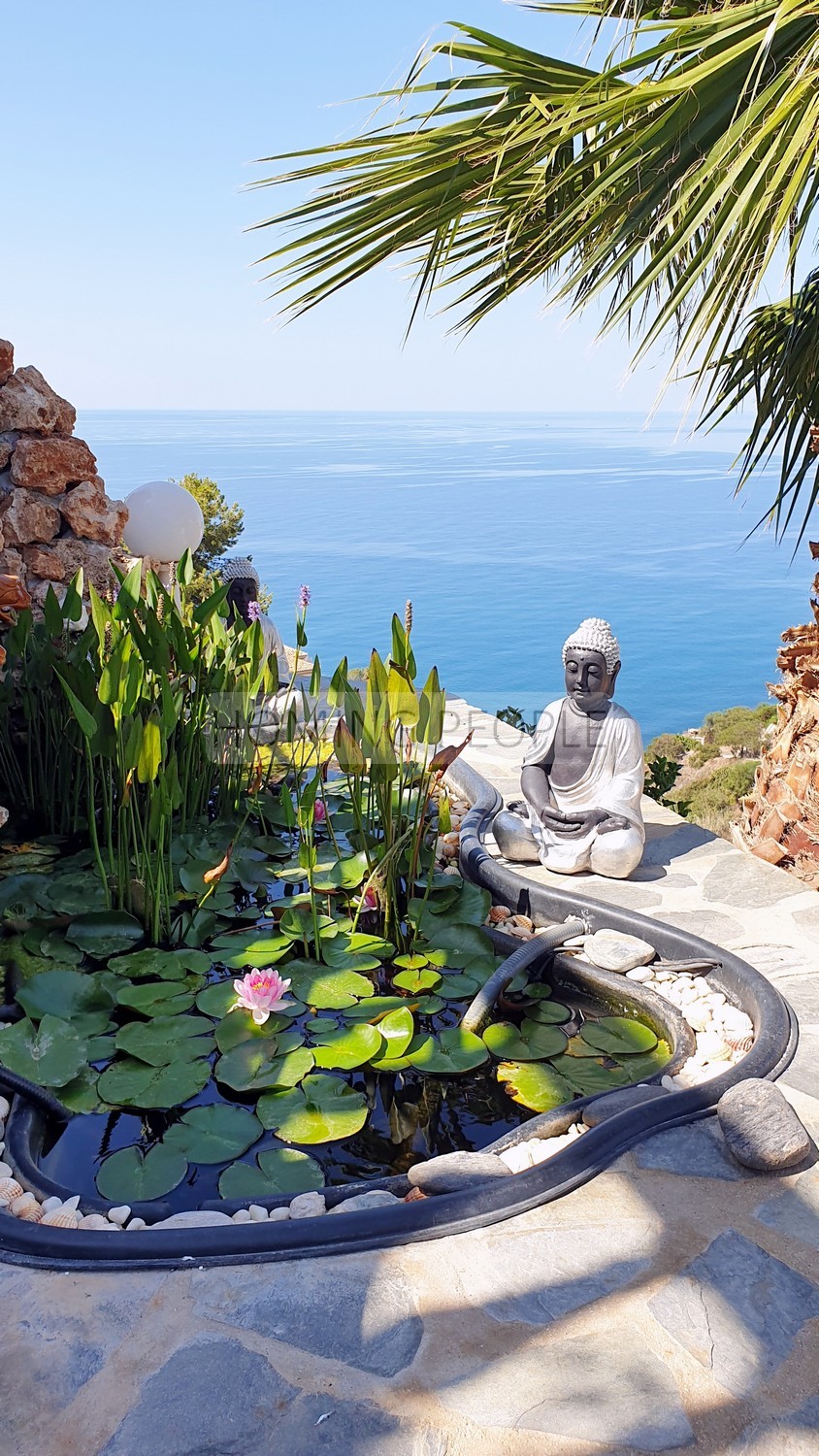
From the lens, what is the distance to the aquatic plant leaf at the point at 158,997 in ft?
8.03

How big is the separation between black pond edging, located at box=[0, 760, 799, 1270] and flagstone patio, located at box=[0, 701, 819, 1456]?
0.03m

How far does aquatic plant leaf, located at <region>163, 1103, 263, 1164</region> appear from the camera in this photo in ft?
6.51

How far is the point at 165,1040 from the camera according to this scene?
234 cm

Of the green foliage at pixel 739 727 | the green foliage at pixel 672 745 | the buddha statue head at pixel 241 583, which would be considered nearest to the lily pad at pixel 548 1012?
the buddha statue head at pixel 241 583

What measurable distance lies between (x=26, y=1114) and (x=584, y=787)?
201 cm

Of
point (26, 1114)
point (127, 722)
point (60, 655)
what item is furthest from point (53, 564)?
point (26, 1114)

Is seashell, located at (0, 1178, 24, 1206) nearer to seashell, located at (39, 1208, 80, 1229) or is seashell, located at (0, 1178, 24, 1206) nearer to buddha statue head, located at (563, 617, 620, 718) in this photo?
seashell, located at (39, 1208, 80, 1229)

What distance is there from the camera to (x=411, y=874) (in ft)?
9.45

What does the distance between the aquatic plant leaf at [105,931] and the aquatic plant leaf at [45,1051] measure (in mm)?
399

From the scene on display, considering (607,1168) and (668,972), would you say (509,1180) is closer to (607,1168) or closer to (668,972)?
(607,1168)

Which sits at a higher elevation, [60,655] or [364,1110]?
[60,655]

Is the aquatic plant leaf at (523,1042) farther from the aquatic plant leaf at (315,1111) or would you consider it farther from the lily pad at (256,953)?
the lily pad at (256,953)

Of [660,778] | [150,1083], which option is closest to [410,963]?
[150,1083]

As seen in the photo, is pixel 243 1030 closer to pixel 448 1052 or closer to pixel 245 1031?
pixel 245 1031
